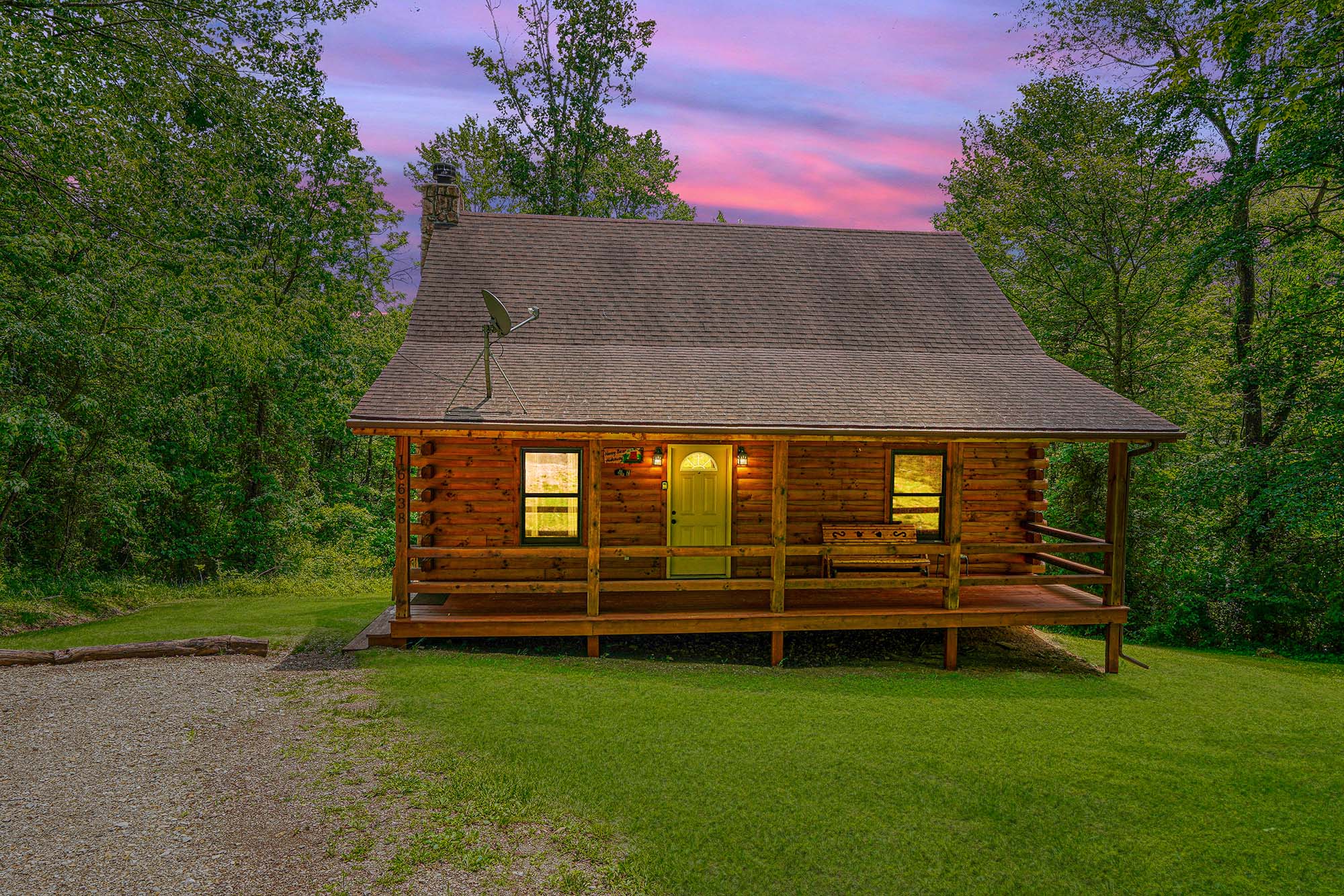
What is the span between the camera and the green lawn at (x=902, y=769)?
453 cm

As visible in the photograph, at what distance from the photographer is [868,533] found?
1059 cm

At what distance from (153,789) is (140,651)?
395cm

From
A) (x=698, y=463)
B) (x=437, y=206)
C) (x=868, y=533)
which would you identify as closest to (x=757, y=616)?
(x=868, y=533)

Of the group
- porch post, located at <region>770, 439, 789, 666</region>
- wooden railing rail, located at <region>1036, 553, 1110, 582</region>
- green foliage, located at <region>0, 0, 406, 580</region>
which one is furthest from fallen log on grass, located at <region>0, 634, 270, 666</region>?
wooden railing rail, located at <region>1036, 553, 1110, 582</region>

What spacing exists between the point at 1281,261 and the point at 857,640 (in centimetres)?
1060

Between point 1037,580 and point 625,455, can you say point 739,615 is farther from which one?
point 1037,580

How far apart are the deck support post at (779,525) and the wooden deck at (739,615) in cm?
24

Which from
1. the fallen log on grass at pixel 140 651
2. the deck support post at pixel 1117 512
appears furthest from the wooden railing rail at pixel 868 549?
the fallen log on grass at pixel 140 651

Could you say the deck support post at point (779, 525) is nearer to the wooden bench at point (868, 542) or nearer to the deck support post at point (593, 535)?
the wooden bench at point (868, 542)

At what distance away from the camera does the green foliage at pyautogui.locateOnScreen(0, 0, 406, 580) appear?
9.78m

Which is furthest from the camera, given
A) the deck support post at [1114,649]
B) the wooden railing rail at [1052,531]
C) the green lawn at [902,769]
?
the wooden railing rail at [1052,531]

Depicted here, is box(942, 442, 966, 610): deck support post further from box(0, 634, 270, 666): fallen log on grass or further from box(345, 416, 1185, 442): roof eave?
box(0, 634, 270, 666): fallen log on grass

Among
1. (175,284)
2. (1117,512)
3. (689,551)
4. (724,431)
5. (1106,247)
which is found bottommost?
(689,551)

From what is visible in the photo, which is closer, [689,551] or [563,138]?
[689,551]
